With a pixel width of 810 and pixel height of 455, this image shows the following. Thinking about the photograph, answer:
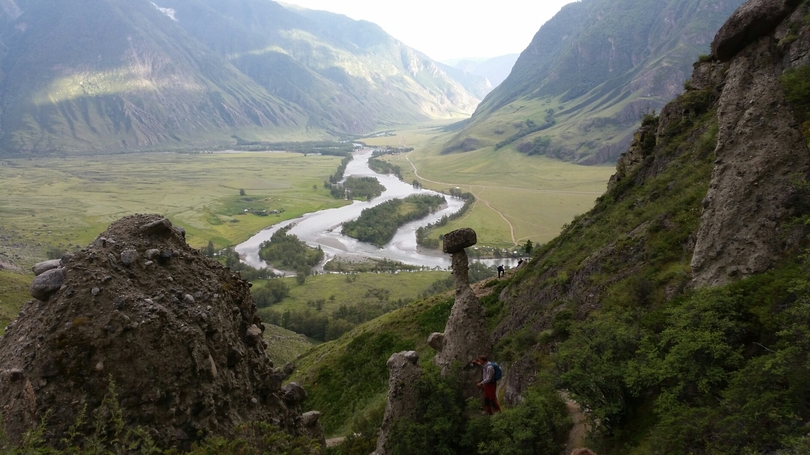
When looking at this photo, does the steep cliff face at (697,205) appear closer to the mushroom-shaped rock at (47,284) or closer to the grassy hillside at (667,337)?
the grassy hillside at (667,337)

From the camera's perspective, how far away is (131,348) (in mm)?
10719

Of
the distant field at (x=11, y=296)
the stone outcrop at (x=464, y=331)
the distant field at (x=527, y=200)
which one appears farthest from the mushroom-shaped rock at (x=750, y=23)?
the distant field at (x=527, y=200)

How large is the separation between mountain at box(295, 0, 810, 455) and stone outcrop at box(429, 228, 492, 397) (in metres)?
1.29

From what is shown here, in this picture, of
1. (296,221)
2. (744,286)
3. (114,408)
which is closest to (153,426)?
(114,408)

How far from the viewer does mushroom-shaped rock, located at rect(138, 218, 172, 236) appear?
43.8 feet

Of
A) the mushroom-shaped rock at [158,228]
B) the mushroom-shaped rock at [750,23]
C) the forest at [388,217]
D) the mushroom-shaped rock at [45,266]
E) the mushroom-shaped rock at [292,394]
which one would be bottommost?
the forest at [388,217]

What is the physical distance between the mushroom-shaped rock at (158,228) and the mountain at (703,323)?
890 cm

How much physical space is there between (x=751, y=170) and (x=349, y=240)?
127 metres

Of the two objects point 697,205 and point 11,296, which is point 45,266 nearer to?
point 697,205

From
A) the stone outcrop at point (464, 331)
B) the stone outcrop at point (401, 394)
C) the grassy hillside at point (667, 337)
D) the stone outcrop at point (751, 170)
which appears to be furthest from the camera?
the stone outcrop at point (464, 331)

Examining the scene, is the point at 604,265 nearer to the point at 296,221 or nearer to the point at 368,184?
the point at 296,221

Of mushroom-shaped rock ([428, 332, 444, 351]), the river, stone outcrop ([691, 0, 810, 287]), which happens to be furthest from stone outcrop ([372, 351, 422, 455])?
the river

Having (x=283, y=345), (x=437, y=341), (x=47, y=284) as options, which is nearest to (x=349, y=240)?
(x=283, y=345)

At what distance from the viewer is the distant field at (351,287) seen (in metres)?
91.3
